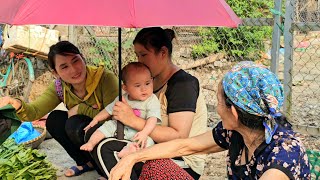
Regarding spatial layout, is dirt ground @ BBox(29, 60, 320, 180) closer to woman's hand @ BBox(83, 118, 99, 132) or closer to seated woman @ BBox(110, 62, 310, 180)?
woman's hand @ BBox(83, 118, 99, 132)

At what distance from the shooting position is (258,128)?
186 cm

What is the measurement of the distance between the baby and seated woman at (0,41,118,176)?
1.12ft

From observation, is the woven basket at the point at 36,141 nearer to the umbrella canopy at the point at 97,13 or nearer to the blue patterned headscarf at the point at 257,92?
the umbrella canopy at the point at 97,13

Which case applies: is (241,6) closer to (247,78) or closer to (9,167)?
(9,167)

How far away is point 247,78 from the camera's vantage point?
1760 mm

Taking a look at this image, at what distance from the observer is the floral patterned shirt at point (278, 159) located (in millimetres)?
1732

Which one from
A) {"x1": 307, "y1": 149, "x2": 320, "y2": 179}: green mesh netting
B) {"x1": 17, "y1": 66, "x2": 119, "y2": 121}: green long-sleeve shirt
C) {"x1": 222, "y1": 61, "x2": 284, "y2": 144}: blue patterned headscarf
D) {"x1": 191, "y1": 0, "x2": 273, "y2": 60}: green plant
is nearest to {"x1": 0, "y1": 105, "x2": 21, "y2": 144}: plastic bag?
{"x1": 17, "y1": 66, "x2": 119, "y2": 121}: green long-sleeve shirt

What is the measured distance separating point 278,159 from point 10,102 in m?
1.83

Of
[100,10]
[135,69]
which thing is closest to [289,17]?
[135,69]

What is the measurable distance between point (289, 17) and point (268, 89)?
6.62ft

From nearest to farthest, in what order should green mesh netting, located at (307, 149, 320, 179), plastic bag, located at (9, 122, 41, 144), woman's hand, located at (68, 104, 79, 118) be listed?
green mesh netting, located at (307, 149, 320, 179) < woman's hand, located at (68, 104, 79, 118) < plastic bag, located at (9, 122, 41, 144)

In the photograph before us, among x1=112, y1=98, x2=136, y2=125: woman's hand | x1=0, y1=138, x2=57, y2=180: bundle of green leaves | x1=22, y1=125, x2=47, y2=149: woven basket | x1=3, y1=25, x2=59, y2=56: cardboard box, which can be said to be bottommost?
x1=22, y1=125, x2=47, y2=149: woven basket

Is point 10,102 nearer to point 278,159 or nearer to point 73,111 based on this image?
point 73,111

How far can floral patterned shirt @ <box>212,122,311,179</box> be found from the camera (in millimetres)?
1732
